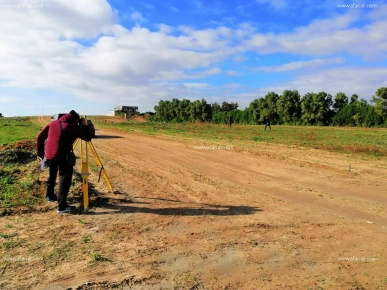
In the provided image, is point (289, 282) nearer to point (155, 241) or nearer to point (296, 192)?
point (155, 241)

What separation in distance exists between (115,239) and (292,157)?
10.0 meters

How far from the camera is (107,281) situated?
142 inches

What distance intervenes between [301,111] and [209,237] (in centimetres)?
6450

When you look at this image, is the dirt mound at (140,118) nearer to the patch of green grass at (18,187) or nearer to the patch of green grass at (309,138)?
the patch of green grass at (309,138)

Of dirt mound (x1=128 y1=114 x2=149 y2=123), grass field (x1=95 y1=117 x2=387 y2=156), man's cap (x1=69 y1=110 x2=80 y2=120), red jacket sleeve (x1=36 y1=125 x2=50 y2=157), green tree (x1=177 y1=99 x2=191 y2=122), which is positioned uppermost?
green tree (x1=177 y1=99 x2=191 y2=122)

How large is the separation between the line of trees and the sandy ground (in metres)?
49.2

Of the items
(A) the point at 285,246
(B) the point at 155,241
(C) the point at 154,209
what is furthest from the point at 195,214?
(A) the point at 285,246

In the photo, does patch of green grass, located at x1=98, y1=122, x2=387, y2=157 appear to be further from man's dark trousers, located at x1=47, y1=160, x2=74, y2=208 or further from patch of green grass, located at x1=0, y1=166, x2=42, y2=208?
man's dark trousers, located at x1=47, y1=160, x2=74, y2=208

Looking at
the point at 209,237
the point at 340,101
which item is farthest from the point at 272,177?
the point at 340,101

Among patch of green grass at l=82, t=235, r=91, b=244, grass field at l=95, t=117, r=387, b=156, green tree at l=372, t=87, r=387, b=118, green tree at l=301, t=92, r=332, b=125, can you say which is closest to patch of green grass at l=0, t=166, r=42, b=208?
patch of green grass at l=82, t=235, r=91, b=244

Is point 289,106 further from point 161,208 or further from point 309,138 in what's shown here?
point 161,208

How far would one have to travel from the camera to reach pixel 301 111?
6500 cm

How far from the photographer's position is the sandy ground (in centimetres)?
371

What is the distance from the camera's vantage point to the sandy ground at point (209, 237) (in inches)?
146
